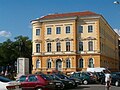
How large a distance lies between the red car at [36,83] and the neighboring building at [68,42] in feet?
184

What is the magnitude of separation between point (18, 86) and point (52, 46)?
2606 inches

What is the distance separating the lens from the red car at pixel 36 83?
25.0 metres

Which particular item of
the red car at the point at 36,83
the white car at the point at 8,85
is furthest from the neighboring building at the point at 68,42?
the white car at the point at 8,85

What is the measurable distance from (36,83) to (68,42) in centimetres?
5922

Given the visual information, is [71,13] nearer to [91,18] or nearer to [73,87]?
[91,18]

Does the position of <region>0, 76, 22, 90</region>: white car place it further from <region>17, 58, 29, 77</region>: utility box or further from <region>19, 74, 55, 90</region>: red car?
<region>17, 58, 29, 77</region>: utility box

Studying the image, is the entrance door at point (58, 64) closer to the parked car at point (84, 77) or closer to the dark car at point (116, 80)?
the parked car at point (84, 77)

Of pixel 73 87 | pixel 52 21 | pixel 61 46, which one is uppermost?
pixel 52 21

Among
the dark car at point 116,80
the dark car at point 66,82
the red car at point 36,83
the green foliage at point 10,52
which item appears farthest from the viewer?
the green foliage at point 10,52

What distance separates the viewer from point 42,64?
86438 millimetres

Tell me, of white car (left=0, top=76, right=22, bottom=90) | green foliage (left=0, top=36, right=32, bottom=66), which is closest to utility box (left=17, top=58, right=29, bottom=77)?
white car (left=0, top=76, right=22, bottom=90)

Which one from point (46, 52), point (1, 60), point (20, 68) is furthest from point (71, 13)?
point (20, 68)

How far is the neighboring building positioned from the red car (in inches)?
2207

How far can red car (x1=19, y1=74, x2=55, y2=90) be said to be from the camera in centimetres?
2502
